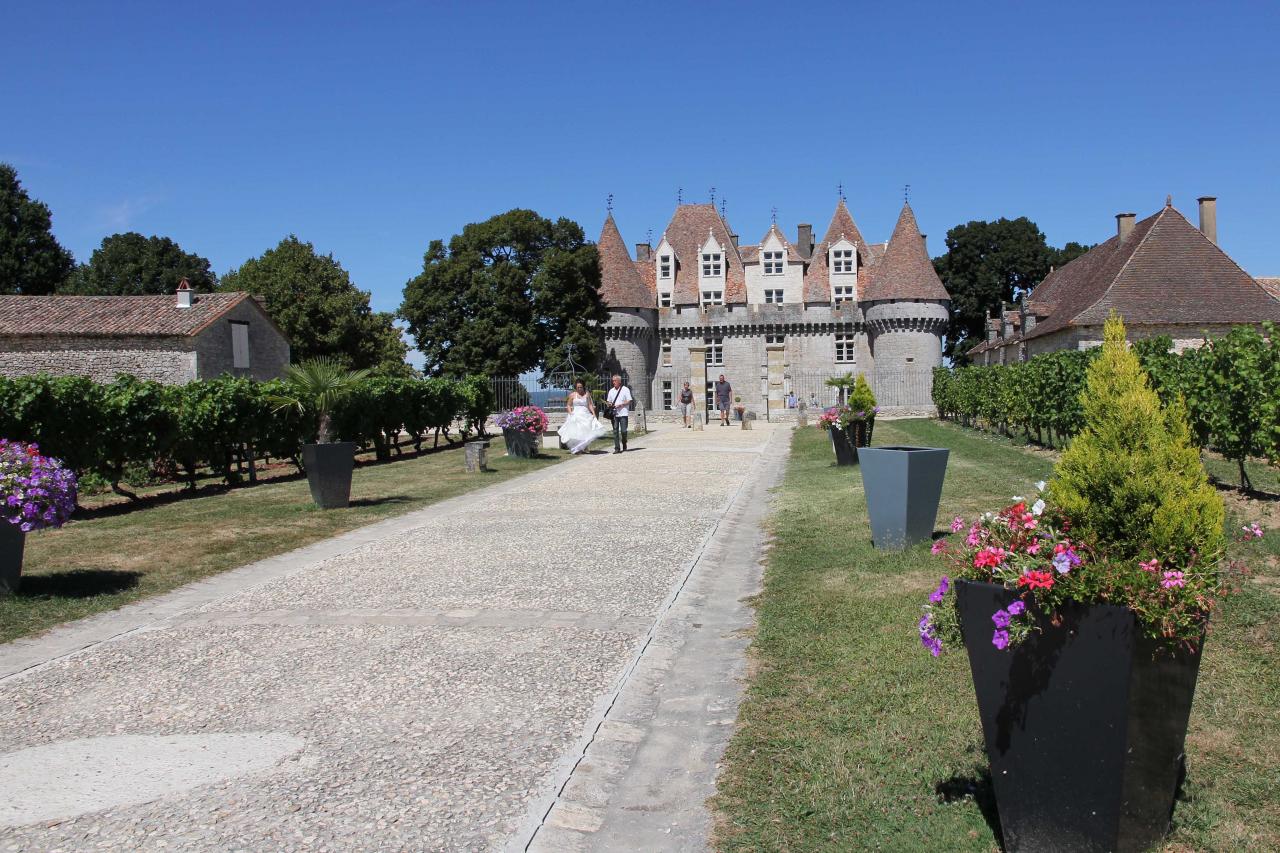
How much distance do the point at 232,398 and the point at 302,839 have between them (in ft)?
50.4

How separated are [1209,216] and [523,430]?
35238 millimetres

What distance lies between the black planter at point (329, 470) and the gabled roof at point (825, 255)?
158ft

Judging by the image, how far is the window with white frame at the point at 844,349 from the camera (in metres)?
57.9

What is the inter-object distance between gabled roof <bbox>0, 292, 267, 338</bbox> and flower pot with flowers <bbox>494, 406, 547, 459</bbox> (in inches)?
857

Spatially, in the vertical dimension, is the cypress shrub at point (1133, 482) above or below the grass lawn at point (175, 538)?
above

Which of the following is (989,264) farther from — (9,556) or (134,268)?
(9,556)

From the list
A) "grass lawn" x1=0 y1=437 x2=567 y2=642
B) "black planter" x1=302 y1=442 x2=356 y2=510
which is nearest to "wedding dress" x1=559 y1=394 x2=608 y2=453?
"grass lawn" x1=0 y1=437 x2=567 y2=642

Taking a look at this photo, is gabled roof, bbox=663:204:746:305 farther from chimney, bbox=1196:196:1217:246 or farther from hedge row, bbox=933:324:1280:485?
hedge row, bbox=933:324:1280:485

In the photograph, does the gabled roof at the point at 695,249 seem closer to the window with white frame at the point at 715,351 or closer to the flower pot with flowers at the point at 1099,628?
the window with white frame at the point at 715,351

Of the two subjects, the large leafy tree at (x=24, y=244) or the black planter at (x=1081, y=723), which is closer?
the black planter at (x=1081, y=723)

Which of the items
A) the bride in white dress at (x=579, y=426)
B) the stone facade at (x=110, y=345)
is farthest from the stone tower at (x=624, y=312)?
the bride in white dress at (x=579, y=426)

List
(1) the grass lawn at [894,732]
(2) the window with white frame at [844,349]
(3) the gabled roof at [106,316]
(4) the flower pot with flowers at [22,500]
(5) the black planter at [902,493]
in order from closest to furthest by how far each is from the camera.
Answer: (1) the grass lawn at [894,732] → (4) the flower pot with flowers at [22,500] → (5) the black planter at [902,493] → (3) the gabled roof at [106,316] → (2) the window with white frame at [844,349]

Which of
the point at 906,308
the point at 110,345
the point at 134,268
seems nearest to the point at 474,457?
the point at 110,345

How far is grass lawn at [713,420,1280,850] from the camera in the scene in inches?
134
